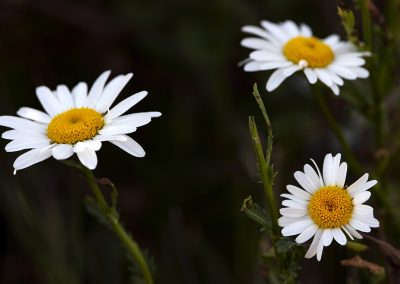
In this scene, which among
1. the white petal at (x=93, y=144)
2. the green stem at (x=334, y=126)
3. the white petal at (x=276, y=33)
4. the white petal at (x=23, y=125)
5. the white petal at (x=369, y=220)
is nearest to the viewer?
the white petal at (x=369, y=220)

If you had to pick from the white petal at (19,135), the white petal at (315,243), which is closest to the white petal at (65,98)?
the white petal at (19,135)

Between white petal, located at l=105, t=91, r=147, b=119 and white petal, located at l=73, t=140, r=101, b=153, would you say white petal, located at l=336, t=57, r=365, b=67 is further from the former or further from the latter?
white petal, located at l=73, t=140, r=101, b=153

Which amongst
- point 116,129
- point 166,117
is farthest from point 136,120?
point 166,117

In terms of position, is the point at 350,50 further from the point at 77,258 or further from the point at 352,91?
the point at 77,258

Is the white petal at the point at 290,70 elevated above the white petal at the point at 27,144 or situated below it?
below

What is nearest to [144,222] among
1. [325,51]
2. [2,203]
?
[2,203]

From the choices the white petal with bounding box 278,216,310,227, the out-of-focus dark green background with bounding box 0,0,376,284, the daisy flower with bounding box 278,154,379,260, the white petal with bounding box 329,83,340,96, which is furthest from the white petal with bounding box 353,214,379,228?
the out-of-focus dark green background with bounding box 0,0,376,284

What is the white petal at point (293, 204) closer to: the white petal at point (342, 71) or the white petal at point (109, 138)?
the white petal at point (109, 138)
